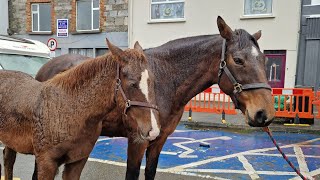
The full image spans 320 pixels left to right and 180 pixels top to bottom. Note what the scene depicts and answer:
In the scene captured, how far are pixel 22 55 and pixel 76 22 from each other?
962cm

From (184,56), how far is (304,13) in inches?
452

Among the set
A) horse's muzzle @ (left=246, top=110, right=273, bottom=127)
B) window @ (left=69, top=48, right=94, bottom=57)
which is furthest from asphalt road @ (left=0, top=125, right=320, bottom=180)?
window @ (left=69, top=48, right=94, bottom=57)

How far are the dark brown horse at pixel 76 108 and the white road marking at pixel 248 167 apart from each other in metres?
3.38

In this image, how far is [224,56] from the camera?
10.5 feet

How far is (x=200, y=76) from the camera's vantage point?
361 cm

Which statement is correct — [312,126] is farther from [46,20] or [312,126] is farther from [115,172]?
[46,20]

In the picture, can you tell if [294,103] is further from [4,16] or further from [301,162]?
[4,16]

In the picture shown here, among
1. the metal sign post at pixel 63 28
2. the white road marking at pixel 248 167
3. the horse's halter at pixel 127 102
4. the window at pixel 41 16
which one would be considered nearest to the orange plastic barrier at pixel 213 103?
the white road marking at pixel 248 167

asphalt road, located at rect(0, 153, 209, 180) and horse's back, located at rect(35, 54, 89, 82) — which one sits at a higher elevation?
horse's back, located at rect(35, 54, 89, 82)

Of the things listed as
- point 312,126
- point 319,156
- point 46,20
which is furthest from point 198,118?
point 46,20

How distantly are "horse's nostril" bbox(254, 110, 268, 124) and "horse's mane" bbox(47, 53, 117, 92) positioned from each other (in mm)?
1306

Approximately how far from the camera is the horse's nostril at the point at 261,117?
2805 mm

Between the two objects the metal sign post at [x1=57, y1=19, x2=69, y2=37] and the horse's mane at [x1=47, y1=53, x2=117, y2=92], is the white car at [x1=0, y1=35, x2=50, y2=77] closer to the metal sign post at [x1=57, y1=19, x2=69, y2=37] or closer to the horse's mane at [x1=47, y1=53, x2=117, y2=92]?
the metal sign post at [x1=57, y1=19, x2=69, y2=37]

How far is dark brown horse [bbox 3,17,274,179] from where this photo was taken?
116 inches
